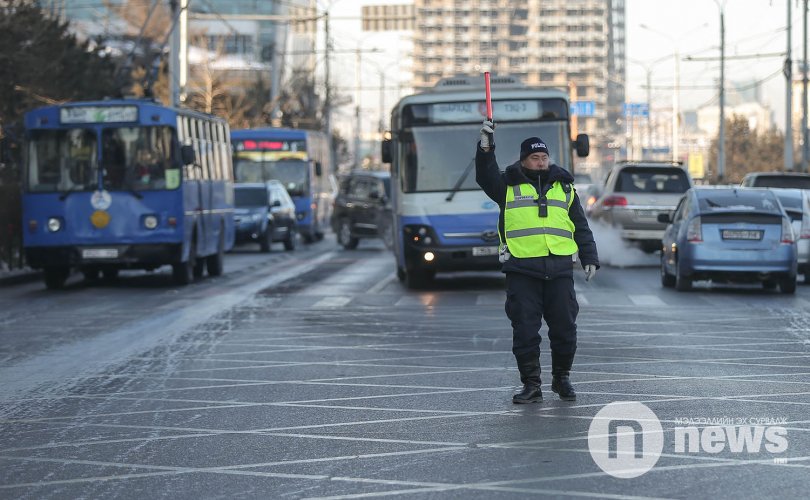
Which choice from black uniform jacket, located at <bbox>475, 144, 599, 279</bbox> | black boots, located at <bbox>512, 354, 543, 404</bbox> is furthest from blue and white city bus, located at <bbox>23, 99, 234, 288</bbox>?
black boots, located at <bbox>512, 354, 543, 404</bbox>

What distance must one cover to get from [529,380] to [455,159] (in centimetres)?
1270

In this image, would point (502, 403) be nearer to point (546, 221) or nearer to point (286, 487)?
point (546, 221)

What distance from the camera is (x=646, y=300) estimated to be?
20.7 metres

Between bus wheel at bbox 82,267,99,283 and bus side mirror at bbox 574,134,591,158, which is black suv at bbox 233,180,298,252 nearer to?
bus wheel at bbox 82,267,99,283

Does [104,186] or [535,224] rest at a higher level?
[104,186]

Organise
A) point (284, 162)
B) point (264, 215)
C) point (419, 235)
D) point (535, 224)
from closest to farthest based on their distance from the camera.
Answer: point (535, 224) → point (419, 235) → point (264, 215) → point (284, 162)

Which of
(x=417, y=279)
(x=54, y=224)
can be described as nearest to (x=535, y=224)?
(x=417, y=279)

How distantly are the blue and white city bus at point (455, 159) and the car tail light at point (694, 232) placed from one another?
1.79 m

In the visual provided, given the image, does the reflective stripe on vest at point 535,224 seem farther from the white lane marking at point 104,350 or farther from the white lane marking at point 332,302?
the white lane marking at point 332,302

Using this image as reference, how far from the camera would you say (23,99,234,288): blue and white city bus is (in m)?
24.5

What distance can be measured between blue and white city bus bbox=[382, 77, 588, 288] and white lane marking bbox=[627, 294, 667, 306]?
2.15 meters

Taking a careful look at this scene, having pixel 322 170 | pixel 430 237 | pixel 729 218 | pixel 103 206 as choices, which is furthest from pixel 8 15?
pixel 322 170

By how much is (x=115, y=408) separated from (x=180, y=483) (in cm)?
297

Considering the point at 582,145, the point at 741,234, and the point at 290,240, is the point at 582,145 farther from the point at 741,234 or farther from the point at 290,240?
the point at 290,240
